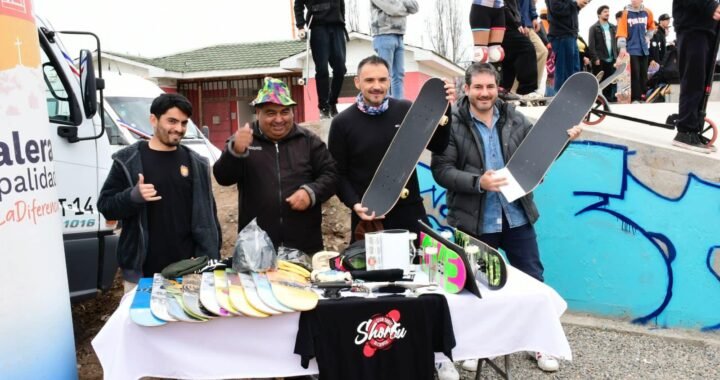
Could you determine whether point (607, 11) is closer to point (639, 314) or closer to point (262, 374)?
point (639, 314)

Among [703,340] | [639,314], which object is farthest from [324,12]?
[703,340]

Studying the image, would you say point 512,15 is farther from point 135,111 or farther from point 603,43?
point 135,111

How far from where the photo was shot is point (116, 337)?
7.72 feet

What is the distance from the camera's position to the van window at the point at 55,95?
166 inches

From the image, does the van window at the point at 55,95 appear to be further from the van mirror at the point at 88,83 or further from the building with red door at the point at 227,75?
the building with red door at the point at 227,75

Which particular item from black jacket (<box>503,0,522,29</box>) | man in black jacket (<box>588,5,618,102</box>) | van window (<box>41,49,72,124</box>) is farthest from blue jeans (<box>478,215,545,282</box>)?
man in black jacket (<box>588,5,618,102</box>)

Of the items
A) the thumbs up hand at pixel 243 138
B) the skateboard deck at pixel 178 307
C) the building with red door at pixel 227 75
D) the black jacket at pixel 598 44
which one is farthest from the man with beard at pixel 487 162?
the building with red door at pixel 227 75

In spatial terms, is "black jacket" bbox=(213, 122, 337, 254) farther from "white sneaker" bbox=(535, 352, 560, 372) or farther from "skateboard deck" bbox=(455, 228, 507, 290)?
"white sneaker" bbox=(535, 352, 560, 372)

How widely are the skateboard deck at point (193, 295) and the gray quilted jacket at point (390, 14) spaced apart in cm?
416

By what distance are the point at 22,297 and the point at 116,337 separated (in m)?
0.48

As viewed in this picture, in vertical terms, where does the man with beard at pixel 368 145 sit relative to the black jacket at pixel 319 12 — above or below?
below

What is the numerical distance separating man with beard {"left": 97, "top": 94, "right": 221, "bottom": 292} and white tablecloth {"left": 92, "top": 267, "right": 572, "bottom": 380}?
0.72m

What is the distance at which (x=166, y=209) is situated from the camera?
330 cm

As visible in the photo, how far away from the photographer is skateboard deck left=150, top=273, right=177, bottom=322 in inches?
91.0
